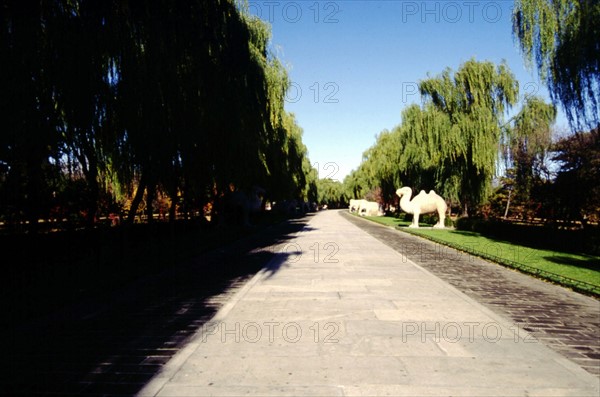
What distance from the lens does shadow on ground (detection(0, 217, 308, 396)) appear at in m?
3.37

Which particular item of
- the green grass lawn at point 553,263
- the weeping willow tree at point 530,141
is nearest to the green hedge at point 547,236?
the green grass lawn at point 553,263

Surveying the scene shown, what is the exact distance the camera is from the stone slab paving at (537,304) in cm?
425

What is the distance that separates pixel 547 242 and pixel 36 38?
17.1 metres

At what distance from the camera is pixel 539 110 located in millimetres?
22984

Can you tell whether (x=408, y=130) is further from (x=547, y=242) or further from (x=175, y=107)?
(x=175, y=107)

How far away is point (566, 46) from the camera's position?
10.2m

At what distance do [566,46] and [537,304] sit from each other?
27.2 ft

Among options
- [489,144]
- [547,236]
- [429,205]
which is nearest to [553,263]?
[547,236]

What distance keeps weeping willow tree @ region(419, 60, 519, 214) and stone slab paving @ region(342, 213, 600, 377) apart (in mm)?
12640

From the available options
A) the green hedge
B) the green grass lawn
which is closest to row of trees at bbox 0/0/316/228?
the green grass lawn

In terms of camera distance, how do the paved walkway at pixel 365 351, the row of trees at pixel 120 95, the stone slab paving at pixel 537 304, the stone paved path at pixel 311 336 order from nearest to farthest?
the paved walkway at pixel 365 351, the stone paved path at pixel 311 336, the stone slab paving at pixel 537 304, the row of trees at pixel 120 95

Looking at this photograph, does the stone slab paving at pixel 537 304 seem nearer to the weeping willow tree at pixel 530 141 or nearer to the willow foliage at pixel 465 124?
the willow foliage at pixel 465 124

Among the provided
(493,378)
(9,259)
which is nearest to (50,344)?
(493,378)

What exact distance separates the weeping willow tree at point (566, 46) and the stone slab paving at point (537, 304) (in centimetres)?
494
